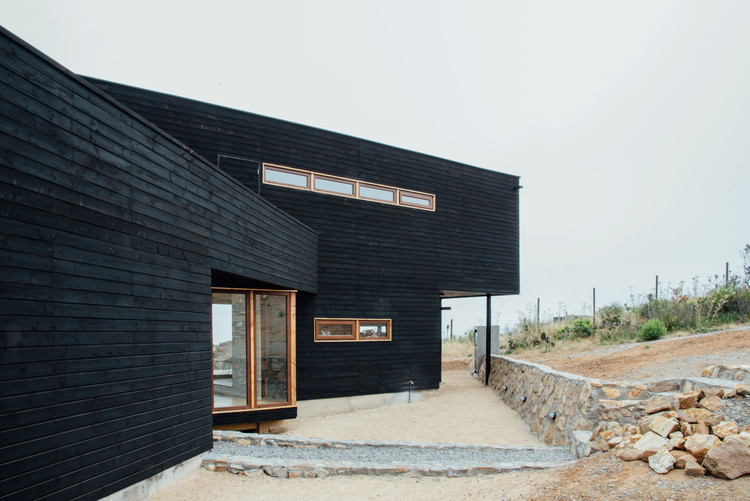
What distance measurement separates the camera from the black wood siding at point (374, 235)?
9375 mm

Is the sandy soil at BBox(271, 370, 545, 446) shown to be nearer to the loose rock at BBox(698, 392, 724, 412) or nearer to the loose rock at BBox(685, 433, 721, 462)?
the loose rock at BBox(698, 392, 724, 412)

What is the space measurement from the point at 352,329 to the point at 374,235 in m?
2.33

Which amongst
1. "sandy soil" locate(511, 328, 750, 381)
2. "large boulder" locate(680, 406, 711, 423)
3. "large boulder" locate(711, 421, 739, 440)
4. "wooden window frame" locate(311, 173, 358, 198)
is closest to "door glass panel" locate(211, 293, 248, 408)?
"wooden window frame" locate(311, 173, 358, 198)

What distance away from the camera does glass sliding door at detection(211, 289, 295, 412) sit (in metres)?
6.93

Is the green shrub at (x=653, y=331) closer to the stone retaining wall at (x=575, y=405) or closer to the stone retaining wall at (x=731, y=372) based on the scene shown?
the stone retaining wall at (x=575, y=405)

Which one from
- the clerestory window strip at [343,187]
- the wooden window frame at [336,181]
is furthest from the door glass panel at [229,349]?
the wooden window frame at [336,181]

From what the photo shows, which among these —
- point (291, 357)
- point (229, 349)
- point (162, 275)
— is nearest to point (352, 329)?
point (291, 357)

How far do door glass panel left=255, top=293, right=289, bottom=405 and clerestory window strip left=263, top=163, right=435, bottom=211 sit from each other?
2840 mm

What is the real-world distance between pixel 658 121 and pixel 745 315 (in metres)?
19.0

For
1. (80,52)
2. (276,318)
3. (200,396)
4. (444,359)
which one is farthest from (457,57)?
(200,396)

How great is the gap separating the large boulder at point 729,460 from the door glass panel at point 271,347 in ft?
19.6

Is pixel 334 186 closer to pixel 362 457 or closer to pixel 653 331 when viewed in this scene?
pixel 362 457

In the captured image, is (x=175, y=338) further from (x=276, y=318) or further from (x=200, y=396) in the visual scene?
(x=276, y=318)

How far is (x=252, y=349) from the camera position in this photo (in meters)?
7.34
